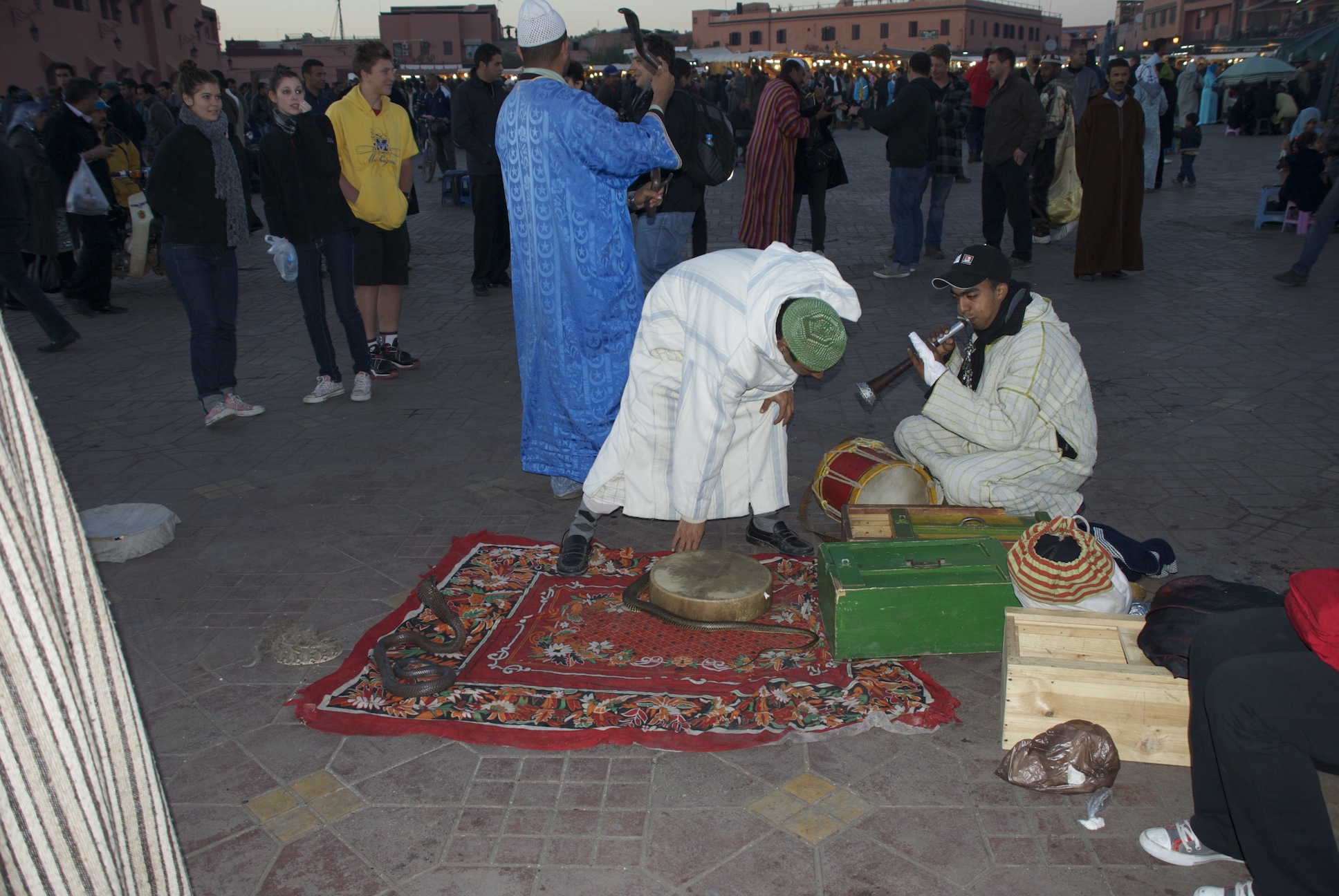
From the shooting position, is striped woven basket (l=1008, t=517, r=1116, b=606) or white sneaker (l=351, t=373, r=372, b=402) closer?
striped woven basket (l=1008, t=517, r=1116, b=606)

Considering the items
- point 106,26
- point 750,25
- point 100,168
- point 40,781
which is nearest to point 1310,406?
point 40,781

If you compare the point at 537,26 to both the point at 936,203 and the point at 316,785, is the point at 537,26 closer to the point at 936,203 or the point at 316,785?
the point at 316,785

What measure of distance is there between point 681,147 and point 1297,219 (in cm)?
779

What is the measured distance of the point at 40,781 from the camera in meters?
0.98

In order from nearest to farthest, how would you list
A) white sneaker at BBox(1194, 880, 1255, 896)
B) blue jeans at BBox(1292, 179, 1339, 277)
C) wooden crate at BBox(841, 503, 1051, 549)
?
white sneaker at BBox(1194, 880, 1255, 896) → wooden crate at BBox(841, 503, 1051, 549) → blue jeans at BBox(1292, 179, 1339, 277)

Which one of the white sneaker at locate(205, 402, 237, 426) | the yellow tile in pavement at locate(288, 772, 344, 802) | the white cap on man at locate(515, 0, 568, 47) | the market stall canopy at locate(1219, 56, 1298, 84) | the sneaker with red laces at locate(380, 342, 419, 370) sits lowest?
the yellow tile in pavement at locate(288, 772, 344, 802)

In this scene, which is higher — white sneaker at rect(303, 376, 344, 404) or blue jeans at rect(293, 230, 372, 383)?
blue jeans at rect(293, 230, 372, 383)

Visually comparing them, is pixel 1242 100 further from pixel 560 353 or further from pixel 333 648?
pixel 333 648

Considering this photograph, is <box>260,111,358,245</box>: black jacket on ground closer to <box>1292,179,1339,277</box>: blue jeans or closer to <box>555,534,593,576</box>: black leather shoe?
<box>555,534,593,576</box>: black leather shoe

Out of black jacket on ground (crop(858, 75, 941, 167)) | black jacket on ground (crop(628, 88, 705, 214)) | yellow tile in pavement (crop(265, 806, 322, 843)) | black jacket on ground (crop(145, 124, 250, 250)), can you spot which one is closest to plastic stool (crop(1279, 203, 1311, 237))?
black jacket on ground (crop(858, 75, 941, 167))

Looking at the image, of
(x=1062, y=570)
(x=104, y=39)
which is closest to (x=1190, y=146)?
(x=1062, y=570)

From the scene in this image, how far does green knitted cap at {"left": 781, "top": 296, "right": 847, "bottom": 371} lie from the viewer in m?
3.19

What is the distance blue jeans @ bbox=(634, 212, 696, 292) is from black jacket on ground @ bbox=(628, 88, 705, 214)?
2.5 inches

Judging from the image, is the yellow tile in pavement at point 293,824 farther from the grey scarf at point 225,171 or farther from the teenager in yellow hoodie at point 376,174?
the teenager in yellow hoodie at point 376,174
